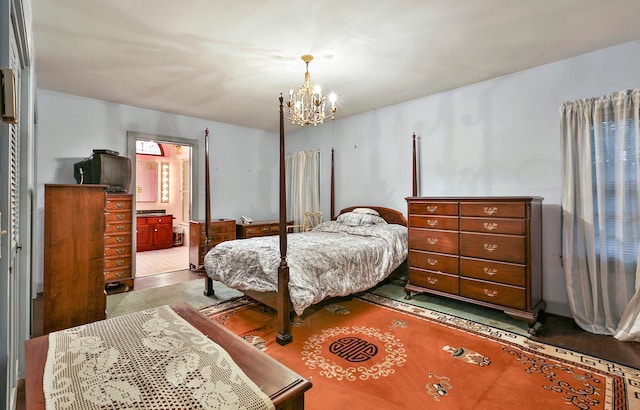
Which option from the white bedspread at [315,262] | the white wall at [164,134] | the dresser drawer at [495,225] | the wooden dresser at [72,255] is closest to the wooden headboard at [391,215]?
the white bedspread at [315,262]

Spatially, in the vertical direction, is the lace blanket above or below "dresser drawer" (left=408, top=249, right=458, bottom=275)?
above

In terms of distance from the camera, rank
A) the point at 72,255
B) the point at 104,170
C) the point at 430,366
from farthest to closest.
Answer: the point at 104,170, the point at 72,255, the point at 430,366

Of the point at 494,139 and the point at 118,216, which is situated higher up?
the point at 494,139

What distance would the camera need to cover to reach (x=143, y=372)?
93 cm

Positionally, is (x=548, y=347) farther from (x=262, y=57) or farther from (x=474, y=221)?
(x=262, y=57)

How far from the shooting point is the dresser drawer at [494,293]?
2.80m

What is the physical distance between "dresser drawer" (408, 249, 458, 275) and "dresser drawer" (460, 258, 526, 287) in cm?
9

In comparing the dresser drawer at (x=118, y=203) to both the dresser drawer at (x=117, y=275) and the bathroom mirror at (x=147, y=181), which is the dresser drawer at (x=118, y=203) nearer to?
the dresser drawer at (x=117, y=275)

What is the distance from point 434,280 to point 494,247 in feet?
2.42

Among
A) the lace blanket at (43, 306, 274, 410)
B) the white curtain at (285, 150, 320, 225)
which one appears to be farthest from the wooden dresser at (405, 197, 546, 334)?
the lace blanket at (43, 306, 274, 410)

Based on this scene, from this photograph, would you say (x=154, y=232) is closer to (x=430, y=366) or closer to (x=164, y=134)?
(x=164, y=134)

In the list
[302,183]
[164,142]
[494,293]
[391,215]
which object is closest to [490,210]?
[494,293]

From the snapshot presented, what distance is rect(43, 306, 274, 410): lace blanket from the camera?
80 centimetres

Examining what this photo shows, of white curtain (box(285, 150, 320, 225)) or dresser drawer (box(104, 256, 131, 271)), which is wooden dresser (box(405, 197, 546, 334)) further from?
dresser drawer (box(104, 256, 131, 271))
